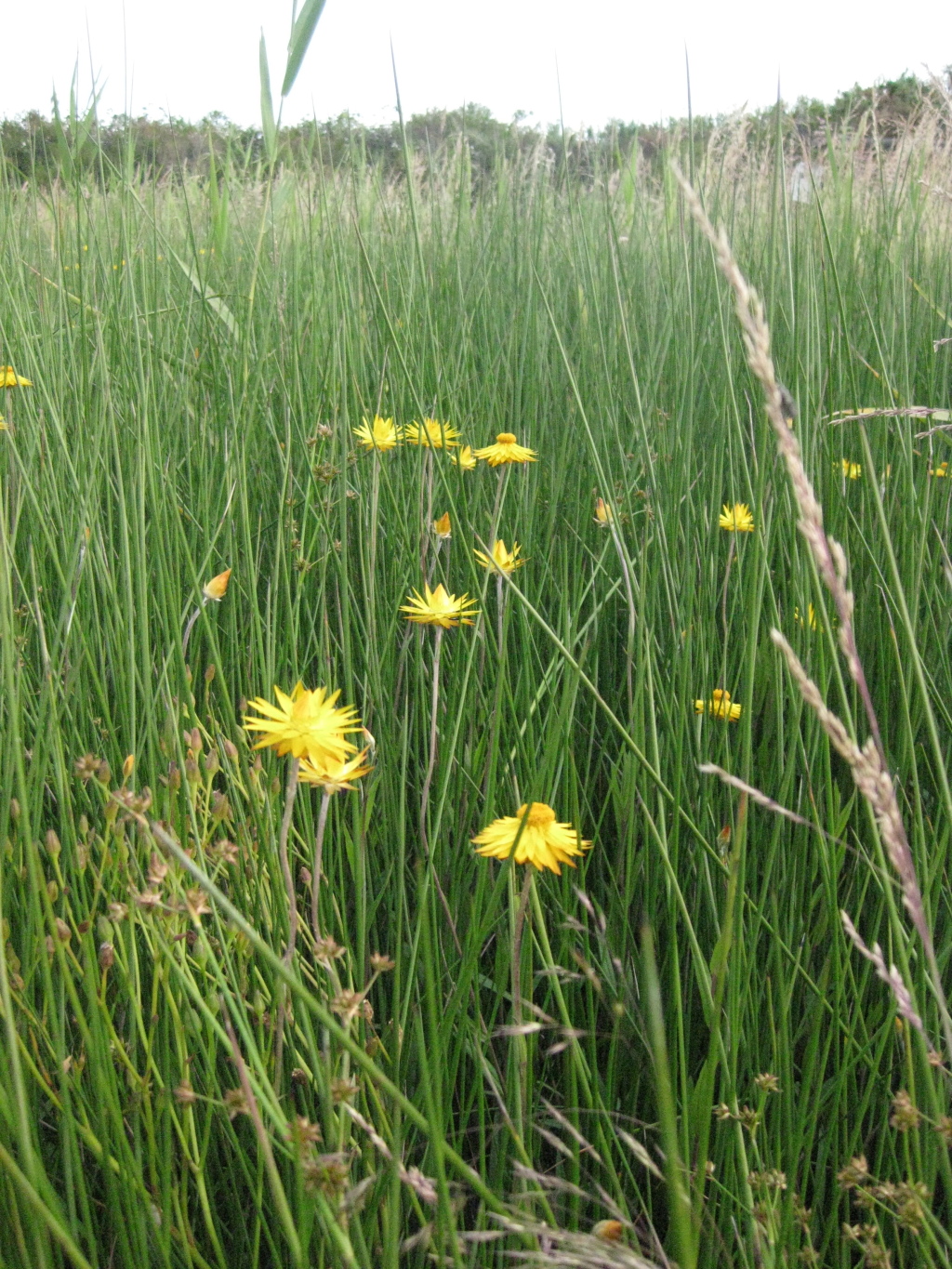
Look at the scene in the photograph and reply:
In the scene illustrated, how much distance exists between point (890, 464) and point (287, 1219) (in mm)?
1317

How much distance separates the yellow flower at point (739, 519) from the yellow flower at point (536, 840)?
496 mm

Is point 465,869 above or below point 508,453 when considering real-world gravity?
below

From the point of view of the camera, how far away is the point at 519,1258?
559mm

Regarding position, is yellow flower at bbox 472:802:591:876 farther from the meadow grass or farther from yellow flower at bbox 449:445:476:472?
yellow flower at bbox 449:445:476:472

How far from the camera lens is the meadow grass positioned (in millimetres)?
546

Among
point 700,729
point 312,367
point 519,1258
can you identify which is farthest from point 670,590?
point 312,367

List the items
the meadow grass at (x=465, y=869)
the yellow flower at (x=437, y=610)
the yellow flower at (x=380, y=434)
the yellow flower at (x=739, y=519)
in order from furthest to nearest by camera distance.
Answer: the yellow flower at (x=380, y=434) → the yellow flower at (x=739, y=519) → the yellow flower at (x=437, y=610) → the meadow grass at (x=465, y=869)

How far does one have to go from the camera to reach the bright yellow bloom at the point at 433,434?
3.58 ft

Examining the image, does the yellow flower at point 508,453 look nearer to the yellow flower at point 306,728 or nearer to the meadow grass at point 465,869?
the meadow grass at point 465,869

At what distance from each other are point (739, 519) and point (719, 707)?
0.92ft

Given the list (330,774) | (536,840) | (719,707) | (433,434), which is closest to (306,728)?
(330,774)

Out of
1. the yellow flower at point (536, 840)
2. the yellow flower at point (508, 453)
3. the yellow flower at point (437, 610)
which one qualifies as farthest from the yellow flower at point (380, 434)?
the yellow flower at point (536, 840)

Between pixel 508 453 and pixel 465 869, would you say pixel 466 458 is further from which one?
pixel 465 869

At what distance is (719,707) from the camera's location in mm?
903
